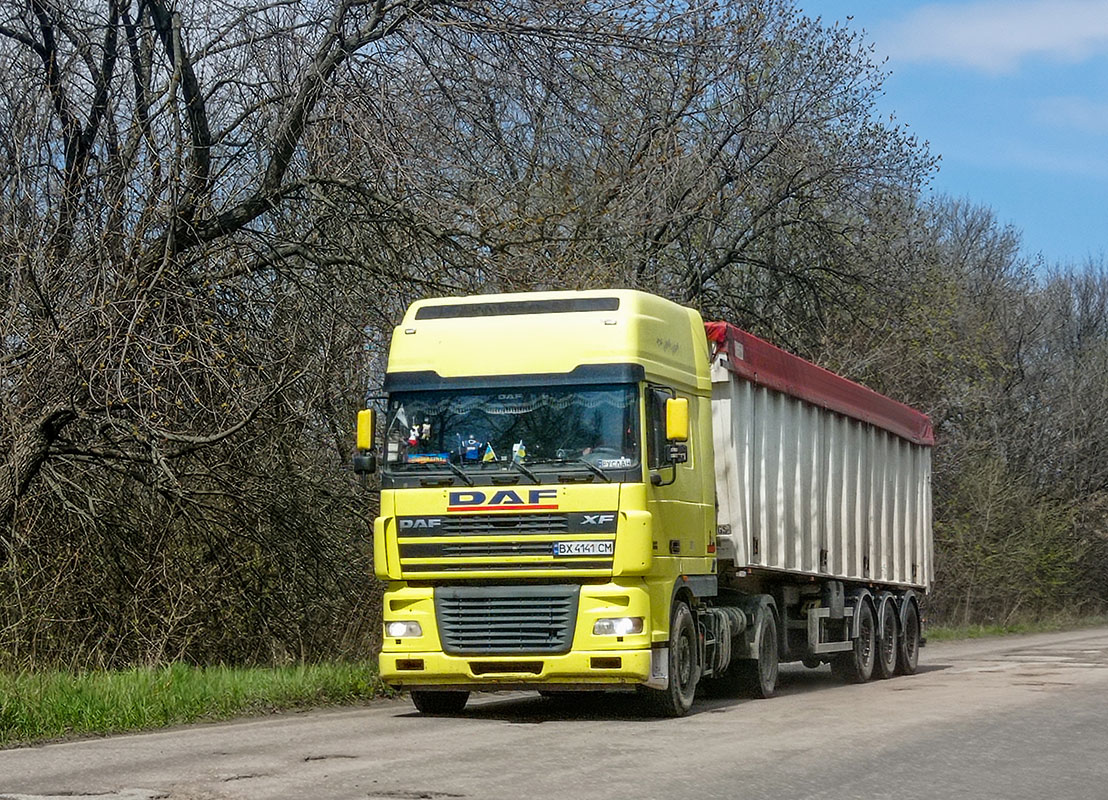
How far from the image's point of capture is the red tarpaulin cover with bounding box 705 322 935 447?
14758 mm

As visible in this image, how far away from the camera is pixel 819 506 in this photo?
1736cm

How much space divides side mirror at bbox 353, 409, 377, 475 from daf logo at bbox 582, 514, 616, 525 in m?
1.85

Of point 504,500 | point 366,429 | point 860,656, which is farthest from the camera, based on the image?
point 860,656

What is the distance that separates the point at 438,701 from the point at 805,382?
5736 millimetres

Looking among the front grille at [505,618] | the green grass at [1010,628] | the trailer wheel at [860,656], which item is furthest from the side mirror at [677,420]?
the green grass at [1010,628]

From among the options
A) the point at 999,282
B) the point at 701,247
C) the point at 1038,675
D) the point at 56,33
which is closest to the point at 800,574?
the point at 1038,675

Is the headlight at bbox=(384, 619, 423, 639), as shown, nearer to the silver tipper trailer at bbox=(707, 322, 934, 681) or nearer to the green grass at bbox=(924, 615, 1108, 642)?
the silver tipper trailer at bbox=(707, 322, 934, 681)

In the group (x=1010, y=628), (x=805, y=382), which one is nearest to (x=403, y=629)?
(x=805, y=382)

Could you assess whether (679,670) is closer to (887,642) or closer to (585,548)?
(585,548)

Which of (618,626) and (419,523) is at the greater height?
(419,523)

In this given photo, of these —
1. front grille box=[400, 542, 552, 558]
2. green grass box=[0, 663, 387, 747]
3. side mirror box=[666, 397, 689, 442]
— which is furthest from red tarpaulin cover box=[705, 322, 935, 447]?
green grass box=[0, 663, 387, 747]

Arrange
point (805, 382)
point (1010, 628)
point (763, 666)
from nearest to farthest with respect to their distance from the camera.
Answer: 1. point (763, 666)
2. point (805, 382)
3. point (1010, 628)

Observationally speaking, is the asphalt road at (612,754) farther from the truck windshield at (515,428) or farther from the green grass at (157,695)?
the truck windshield at (515,428)

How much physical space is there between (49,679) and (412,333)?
3.98 metres
